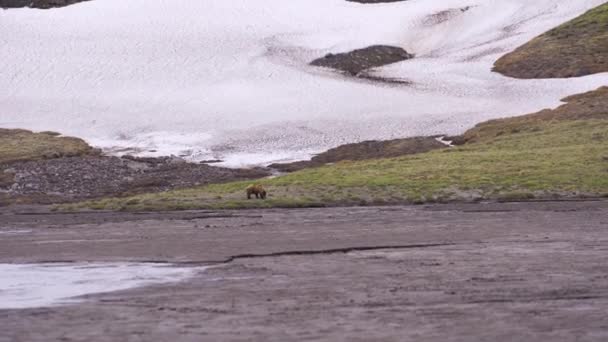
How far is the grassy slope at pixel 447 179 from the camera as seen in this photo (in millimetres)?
37594

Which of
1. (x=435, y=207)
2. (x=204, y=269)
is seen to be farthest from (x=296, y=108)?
(x=204, y=269)

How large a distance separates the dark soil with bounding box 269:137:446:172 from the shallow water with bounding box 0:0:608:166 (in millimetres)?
1564

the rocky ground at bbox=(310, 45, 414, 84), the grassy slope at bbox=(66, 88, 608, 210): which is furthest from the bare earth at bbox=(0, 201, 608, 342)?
the rocky ground at bbox=(310, 45, 414, 84)

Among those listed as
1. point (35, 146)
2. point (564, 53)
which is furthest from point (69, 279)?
point (564, 53)

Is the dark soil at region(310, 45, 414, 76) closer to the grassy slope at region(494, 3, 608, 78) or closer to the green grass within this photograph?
the grassy slope at region(494, 3, 608, 78)

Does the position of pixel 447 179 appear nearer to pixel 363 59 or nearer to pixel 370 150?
pixel 370 150

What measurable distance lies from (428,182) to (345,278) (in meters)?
20.8

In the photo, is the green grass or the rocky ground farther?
the rocky ground

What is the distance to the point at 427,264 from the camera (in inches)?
827

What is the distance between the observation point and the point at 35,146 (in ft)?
174

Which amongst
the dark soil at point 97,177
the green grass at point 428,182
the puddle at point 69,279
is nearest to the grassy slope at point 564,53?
the green grass at point 428,182

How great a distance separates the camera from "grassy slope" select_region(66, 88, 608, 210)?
37.6 m

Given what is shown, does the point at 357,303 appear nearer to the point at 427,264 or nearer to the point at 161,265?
the point at 427,264

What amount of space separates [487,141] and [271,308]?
3622 centimetres
